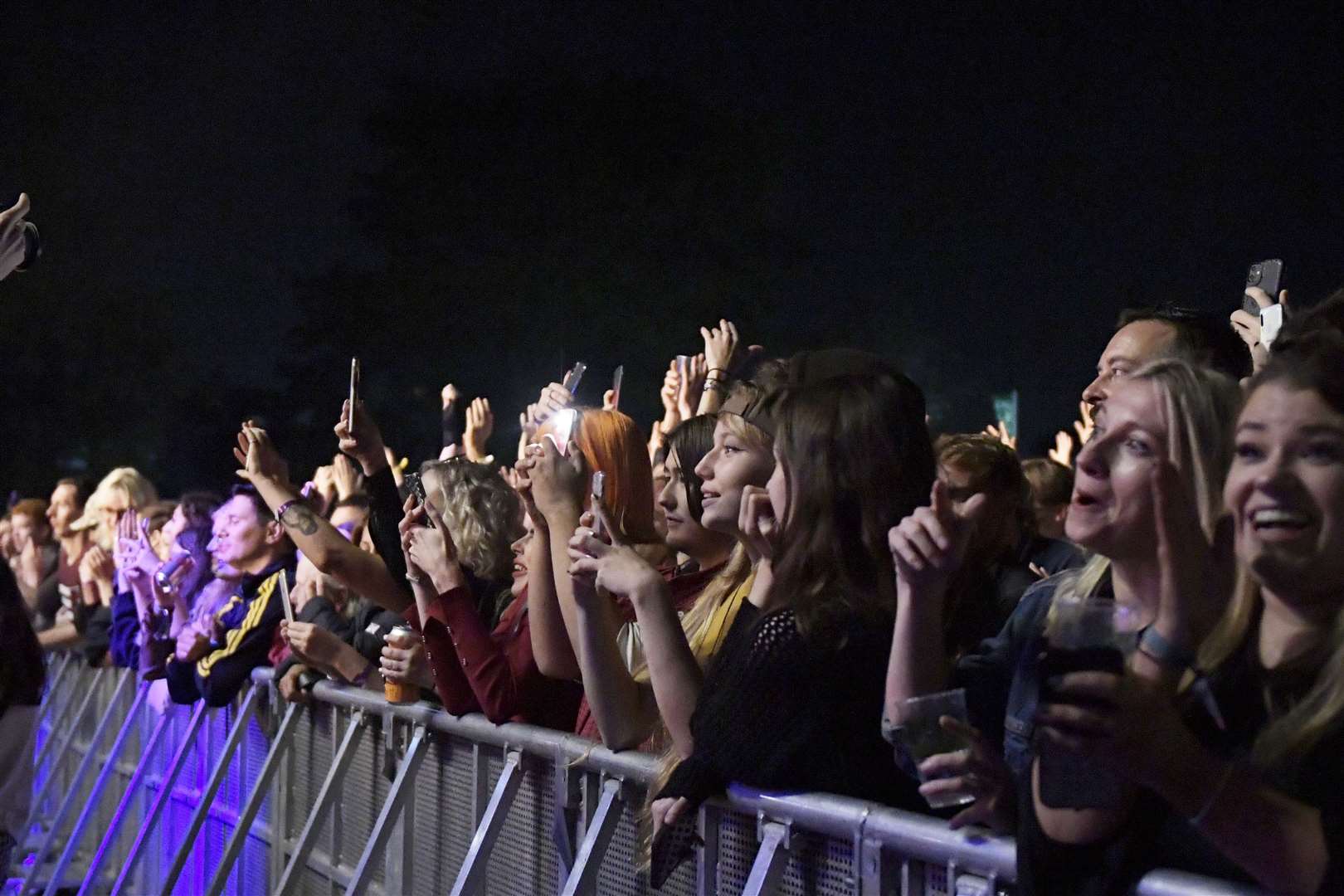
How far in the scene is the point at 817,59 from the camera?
2988cm

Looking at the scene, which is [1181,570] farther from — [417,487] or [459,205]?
[459,205]

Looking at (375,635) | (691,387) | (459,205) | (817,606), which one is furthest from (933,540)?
(459,205)

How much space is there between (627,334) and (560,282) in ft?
6.49

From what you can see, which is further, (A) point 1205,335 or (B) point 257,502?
(B) point 257,502

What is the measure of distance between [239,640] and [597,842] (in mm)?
3320

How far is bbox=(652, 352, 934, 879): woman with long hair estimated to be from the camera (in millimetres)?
2863

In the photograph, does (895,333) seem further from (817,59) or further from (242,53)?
(242,53)

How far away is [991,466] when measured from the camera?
4.25 meters

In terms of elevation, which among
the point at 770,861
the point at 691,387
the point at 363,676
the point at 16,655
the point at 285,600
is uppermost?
the point at 691,387

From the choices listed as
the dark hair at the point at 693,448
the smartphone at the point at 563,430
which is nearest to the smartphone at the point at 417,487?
the smartphone at the point at 563,430

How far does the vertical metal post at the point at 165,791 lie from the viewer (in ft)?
21.5

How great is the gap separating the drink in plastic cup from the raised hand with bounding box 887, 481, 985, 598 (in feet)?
0.93

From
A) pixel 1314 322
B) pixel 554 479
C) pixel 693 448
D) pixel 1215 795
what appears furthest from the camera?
pixel 693 448

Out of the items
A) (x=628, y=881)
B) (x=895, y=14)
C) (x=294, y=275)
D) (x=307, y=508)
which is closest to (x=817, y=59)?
(x=895, y=14)
